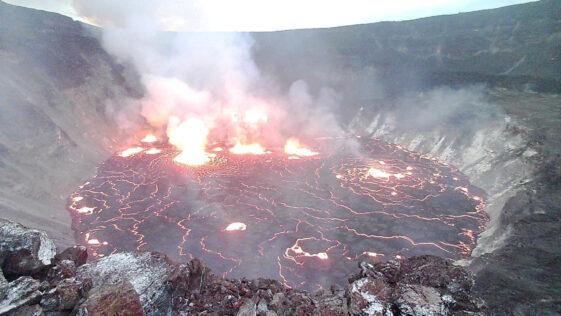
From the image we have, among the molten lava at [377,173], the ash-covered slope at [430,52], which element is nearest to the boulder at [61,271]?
the molten lava at [377,173]

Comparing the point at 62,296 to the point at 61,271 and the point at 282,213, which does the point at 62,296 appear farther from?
the point at 282,213

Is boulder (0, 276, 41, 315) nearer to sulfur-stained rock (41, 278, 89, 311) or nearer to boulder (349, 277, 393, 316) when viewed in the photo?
sulfur-stained rock (41, 278, 89, 311)

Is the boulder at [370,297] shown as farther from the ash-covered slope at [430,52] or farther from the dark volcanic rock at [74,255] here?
the ash-covered slope at [430,52]

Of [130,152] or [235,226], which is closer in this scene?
[235,226]

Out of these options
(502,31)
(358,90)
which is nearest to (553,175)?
(358,90)

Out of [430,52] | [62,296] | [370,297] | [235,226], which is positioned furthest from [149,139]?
[430,52]

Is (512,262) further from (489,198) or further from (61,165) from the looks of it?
(61,165)
